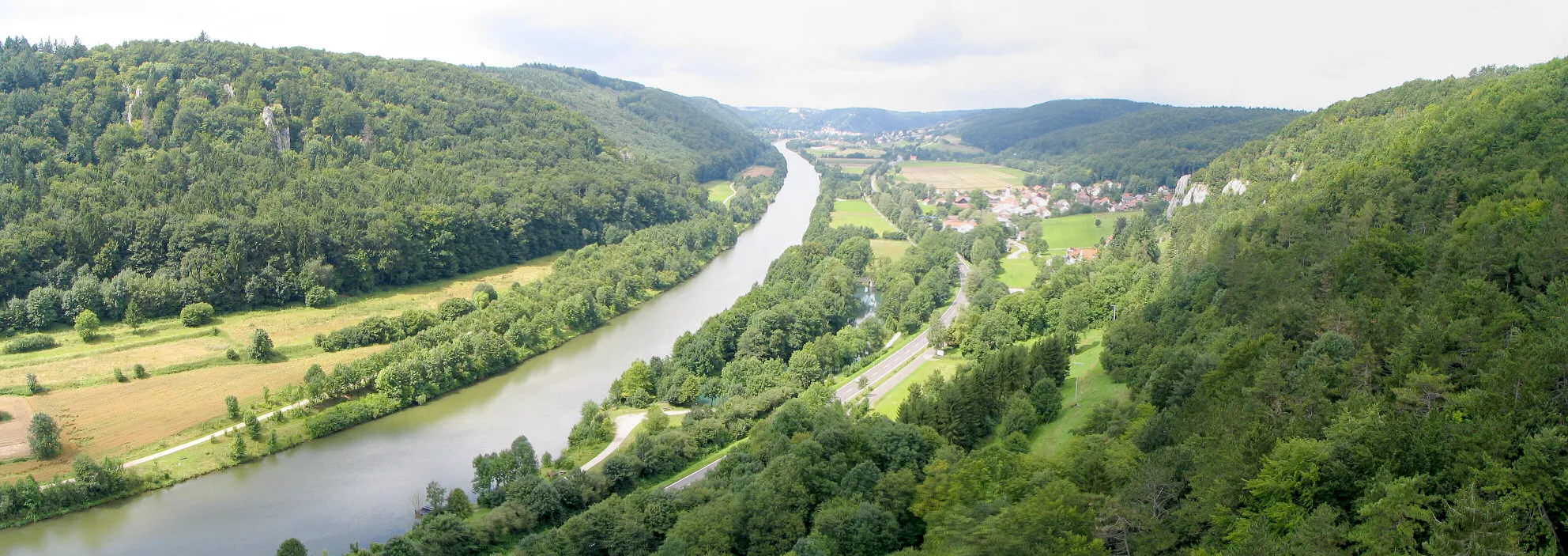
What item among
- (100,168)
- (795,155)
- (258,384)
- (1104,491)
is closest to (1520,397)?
(1104,491)

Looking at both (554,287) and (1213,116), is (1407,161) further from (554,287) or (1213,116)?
(1213,116)

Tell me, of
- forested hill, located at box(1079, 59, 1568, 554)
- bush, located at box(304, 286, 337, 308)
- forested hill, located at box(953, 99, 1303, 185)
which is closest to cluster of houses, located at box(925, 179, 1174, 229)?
forested hill, located at box(953, 99, 1303, 185)

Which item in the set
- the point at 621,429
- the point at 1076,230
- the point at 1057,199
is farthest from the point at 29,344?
the point at 1057,199

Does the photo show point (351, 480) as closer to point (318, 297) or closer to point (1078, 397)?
point (318, 297)

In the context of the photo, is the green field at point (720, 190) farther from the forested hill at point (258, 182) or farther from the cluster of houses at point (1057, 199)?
the cluster of houses at point (1057, 199)

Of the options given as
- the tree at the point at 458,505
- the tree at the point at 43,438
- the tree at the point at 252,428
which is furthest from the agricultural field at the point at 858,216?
the tree at the point at 43,438

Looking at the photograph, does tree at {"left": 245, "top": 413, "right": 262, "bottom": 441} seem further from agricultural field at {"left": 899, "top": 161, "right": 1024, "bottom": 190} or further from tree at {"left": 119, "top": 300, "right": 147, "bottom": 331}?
agricultural field at {"left": 899, "top": 161, "right": 1024, "bottom": 190}
